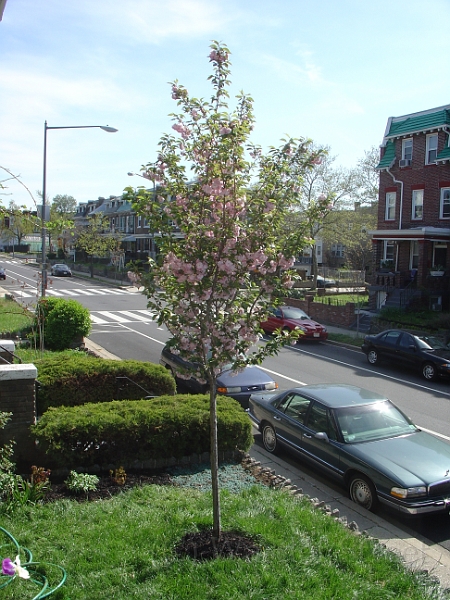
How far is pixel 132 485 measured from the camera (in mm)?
6867

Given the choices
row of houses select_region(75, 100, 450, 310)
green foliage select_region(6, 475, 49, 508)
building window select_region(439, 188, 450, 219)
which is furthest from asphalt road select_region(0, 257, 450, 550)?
building window select_region(439, 188, 450, 219)

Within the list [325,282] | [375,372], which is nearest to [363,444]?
[375,372]

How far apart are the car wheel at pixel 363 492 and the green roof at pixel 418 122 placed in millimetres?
24696

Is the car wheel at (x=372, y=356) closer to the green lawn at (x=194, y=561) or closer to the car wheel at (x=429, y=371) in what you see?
the car wheel at (x=429, y=371)

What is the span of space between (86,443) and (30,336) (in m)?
9.18

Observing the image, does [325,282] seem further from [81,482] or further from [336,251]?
[81,482]

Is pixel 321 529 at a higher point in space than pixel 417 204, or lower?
lower

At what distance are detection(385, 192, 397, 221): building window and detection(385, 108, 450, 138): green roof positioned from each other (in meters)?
3.23

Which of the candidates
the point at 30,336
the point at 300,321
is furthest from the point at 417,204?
the point at 30,336

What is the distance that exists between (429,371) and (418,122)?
1733 centimetres

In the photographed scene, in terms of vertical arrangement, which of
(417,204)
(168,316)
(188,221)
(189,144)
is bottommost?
(168,316)

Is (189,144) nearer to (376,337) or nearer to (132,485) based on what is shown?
(132,485)

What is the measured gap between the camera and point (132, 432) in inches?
291

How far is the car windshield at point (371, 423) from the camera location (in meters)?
8.17
